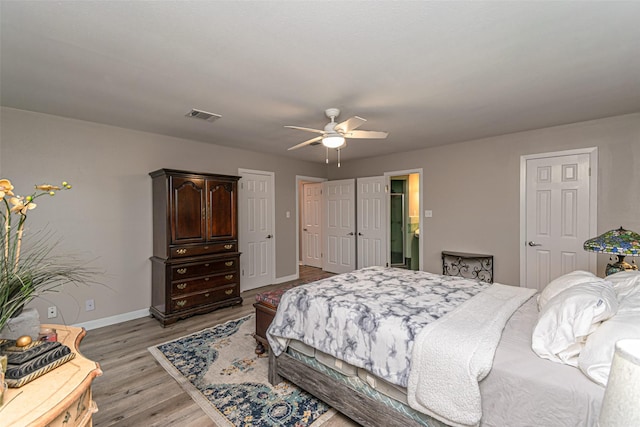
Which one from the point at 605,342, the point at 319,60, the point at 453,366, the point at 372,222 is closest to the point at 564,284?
the point at 605,342

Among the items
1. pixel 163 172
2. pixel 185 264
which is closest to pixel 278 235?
pixel 185 264

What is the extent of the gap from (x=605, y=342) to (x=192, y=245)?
3847mm

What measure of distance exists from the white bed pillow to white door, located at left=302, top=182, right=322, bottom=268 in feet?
17.9

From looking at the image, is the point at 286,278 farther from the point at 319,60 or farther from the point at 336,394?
the point at 319,60

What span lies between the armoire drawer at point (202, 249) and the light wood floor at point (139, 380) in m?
0.85

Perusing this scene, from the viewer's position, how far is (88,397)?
3.50 ft

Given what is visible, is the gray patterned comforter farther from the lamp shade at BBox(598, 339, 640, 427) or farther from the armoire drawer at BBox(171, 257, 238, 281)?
Result: the armoire drawer at BBox(171, 257, 238, 281)

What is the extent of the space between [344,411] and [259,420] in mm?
589

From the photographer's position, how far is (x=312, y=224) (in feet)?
22.2

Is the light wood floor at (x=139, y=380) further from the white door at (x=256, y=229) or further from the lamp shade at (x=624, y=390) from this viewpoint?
the lamp shade at (x=624, y=390)

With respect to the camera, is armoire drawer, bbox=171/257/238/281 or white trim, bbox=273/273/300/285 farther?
white trim, bbox=273/273/300/285

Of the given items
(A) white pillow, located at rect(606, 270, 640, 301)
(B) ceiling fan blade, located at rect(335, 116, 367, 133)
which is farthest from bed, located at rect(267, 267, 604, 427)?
(B) ceiling fan blade, located at rect(335, 116, 367, 133)

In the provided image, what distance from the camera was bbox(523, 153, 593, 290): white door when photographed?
3537 millimetres

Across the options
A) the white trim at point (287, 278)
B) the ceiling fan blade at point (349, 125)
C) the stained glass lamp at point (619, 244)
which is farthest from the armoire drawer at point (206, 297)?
the stained glass lamp at point (619, 244)
